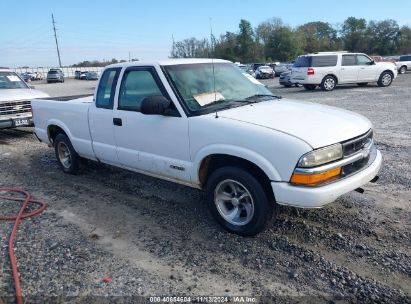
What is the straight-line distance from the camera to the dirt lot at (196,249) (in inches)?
118

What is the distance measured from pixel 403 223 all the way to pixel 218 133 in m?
2.25

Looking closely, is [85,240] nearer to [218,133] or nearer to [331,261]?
[218,133]

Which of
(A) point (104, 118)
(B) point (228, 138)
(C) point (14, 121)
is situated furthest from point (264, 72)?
(B) point (228, 138)

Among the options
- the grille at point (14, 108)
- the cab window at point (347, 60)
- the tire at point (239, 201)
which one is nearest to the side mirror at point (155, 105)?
the tire at point (239, 201)

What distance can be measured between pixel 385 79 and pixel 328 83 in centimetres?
364

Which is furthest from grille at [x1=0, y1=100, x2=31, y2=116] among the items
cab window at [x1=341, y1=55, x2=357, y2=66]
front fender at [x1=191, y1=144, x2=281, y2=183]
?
cab window at [x1=341, y1=55, x2=357, y2=66]

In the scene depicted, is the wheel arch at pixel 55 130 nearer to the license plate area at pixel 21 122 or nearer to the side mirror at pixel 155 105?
the side mirror at pixel 155 105

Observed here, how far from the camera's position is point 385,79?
780 inches

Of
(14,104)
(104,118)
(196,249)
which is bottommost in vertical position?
(196,249)

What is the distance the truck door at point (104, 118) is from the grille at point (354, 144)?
9.60 ft

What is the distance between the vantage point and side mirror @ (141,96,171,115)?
12.8 ft

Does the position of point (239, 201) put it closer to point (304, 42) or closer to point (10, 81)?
point (10, 81)


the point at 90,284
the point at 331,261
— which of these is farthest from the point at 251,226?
the point at 90,284

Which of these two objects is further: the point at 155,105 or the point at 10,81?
the point at 10,81
